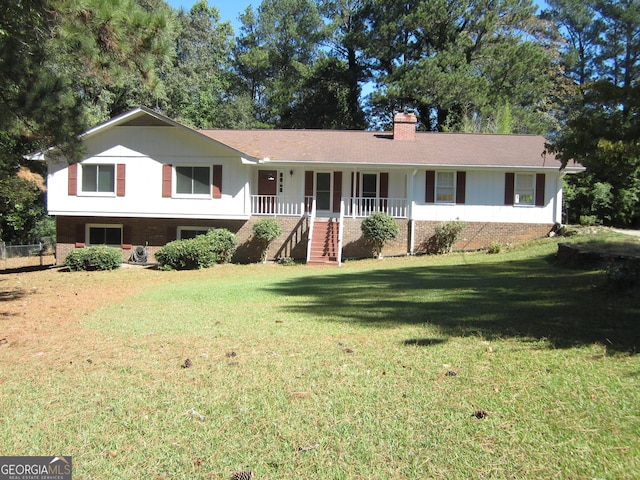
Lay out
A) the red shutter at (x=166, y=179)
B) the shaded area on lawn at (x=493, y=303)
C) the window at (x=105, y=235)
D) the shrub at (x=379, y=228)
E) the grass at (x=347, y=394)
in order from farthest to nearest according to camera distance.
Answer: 1. the window at (x=105, y=235)
2. the red shutter at (x=166, y=179)
3. the shrub at (x=379, y=228)
4. the shaded area on lawn at (x=493, y=303)
5. the grass at (x=347, y=394)

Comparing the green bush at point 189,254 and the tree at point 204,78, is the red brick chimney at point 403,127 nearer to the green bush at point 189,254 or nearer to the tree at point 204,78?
the green bush at point 189,254

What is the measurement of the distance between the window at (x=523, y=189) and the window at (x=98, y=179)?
16.2 m

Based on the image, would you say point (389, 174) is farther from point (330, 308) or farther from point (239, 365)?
point (239, 365)

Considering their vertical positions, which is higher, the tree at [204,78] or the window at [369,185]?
the tree at [204,78]

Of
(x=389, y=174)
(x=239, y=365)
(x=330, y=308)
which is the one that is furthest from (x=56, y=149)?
(x=389, y=174)

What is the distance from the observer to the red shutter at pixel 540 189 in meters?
19.5

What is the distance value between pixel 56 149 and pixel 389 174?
558 inches

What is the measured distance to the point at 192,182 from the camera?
1922 centimetres

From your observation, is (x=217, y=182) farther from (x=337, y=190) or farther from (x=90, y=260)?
(x=90, y=260)

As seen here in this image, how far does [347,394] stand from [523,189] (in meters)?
17.8

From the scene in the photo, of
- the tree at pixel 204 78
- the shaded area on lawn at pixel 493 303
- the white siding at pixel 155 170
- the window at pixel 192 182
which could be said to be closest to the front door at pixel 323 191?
the white siding at pixel 155 170

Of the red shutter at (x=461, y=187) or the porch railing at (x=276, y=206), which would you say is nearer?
the red shutter at (x=461, y=187)

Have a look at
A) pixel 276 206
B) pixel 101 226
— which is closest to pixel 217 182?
pixel 276 206

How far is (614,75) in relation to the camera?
124 feet
